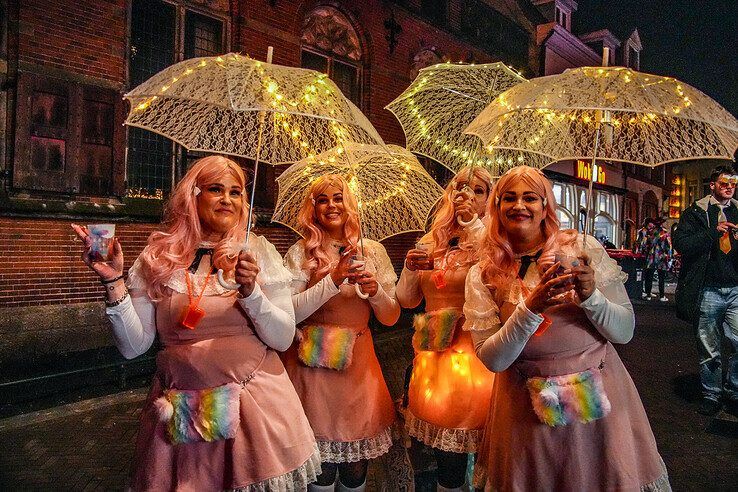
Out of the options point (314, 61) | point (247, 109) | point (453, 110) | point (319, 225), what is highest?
point (314, 61)

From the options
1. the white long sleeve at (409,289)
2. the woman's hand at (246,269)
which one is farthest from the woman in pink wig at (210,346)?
the white long sleeve at (409,289)

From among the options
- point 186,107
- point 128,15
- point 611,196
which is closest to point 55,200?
point 128,15

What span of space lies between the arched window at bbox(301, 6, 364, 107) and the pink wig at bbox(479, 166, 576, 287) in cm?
858

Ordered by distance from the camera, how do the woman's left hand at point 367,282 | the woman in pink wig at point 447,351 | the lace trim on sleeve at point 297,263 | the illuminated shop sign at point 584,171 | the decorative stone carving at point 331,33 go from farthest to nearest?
1. the illuminated shop sign at point 584,171
2. the decorative stone carving at point 331,33
3. the lace trim on sleeve at point 297,263
4. the woman in pink wig at point 447,351
5. the woman's left hand at point 367,282

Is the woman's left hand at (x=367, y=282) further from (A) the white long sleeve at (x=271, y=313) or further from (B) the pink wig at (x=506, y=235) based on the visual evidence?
(B) the pink wig at (x=506, y=235)

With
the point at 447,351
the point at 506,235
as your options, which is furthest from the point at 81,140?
the point at 506,235

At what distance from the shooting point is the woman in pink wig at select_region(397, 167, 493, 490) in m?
2.72

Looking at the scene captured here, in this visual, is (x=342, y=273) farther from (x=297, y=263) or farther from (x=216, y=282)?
(x=216, y=282)

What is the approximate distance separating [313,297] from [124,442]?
285 centimetres

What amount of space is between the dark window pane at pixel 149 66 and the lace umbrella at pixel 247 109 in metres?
5.46

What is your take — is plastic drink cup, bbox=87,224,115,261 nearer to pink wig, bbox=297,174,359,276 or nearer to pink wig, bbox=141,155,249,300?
pink wig, bbox=141,155,249,300

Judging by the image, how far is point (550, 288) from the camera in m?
1.86

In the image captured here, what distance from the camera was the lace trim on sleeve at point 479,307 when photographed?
232cm

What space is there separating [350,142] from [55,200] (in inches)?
216
